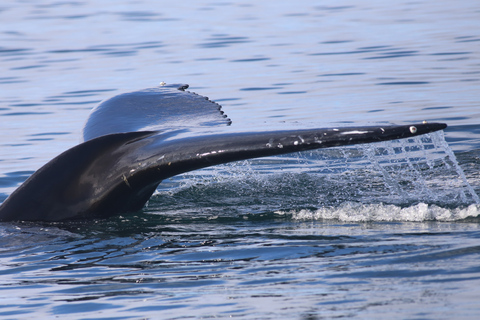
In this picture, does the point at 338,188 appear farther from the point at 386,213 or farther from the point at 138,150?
the point at 138,150

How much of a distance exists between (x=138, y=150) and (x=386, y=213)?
2195mm

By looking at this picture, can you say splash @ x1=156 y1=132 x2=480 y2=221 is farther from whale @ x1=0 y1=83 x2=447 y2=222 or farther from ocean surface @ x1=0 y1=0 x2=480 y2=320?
whale @ x1=0 y1=83 x2=447 y2=222

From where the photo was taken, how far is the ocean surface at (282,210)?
4887 mm

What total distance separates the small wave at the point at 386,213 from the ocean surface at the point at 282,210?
2 cm

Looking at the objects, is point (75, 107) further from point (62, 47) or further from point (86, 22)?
point (86, 22)

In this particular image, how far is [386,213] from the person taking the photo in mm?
6832

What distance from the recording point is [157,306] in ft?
15.9

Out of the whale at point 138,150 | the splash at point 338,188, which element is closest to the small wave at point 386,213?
the splash at point 338,188

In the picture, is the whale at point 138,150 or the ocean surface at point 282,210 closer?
the ocean surface at point 282,210

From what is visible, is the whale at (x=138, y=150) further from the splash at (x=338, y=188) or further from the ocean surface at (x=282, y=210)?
the splash at (x=338, y=188)

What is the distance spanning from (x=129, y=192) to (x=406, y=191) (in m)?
2.87

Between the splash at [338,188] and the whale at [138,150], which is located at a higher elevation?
the whale at [138,150]

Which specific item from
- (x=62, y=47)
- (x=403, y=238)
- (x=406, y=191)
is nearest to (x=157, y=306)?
(x=403, y=238)

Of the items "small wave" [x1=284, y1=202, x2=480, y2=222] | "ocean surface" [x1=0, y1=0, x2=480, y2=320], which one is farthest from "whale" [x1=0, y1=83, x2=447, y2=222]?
"small wave" [x1=284, y1=202, x2=480, y2=222]
